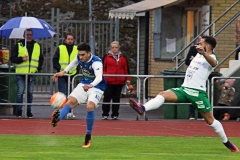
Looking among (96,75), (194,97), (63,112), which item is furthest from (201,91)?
(63,112)

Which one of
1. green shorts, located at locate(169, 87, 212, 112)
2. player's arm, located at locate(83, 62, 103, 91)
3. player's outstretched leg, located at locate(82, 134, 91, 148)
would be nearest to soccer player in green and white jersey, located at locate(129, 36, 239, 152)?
green shorts, located at locate(169, 87, 212, 112)

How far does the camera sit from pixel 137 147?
1440 centimetres

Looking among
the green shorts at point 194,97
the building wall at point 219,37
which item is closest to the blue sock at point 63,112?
the green shorts at point 194,97

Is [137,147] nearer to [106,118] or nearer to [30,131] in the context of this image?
[30,131]

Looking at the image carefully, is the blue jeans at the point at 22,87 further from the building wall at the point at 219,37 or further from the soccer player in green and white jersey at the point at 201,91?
the soccer player in green and white jersey at the point at 201,91

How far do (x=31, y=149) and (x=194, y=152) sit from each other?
2565mm

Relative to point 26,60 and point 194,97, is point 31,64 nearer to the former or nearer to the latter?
point 26,60

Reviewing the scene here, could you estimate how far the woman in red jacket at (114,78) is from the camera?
822 inches

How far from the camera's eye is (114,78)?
68.4ft

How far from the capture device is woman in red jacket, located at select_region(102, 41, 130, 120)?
68.5ft

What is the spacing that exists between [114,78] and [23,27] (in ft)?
8.15

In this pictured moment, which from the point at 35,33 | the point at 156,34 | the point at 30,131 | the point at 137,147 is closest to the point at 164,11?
the point at 156,34

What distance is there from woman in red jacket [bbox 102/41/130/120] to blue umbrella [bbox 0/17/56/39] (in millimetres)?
1711

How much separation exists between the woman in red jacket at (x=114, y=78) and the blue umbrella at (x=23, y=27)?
1.71 meters
